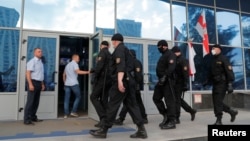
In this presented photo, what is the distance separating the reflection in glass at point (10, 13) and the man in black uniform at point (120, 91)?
3.65m

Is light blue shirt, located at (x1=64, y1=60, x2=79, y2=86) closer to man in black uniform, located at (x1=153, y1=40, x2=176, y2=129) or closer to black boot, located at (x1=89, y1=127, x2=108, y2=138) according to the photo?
man in black uniform, located at (x1=153, y1=40, x2=176, y2=129)

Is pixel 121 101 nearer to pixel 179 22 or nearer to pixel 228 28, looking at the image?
pixel 179 22

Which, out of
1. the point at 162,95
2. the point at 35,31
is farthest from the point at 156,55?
the point at 35,31

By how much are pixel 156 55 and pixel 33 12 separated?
4059 mm

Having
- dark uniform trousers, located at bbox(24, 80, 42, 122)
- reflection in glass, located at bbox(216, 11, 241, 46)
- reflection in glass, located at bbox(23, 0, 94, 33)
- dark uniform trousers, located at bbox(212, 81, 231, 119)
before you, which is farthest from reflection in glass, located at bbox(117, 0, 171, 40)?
dark uniform trousers, located at bbox(212, 81, 231, 119)

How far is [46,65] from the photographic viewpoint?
7.32 m

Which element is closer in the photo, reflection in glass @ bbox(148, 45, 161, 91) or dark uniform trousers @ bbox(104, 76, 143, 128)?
dark uniform trousers @ bbox(104, 76, 143, 128)

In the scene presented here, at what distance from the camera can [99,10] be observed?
825 centimetres

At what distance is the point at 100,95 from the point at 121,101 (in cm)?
118

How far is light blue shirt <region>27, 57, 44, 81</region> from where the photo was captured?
6.35m

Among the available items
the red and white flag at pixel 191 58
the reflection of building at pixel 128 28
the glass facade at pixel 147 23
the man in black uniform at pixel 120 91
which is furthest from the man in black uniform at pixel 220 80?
the reflection of building at pixel 128 28

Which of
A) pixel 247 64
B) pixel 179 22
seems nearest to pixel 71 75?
pixel 179 22

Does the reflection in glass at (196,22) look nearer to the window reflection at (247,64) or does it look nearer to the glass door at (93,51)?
the window reflection at (247,64)

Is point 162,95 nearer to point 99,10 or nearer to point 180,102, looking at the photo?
point 180,102
